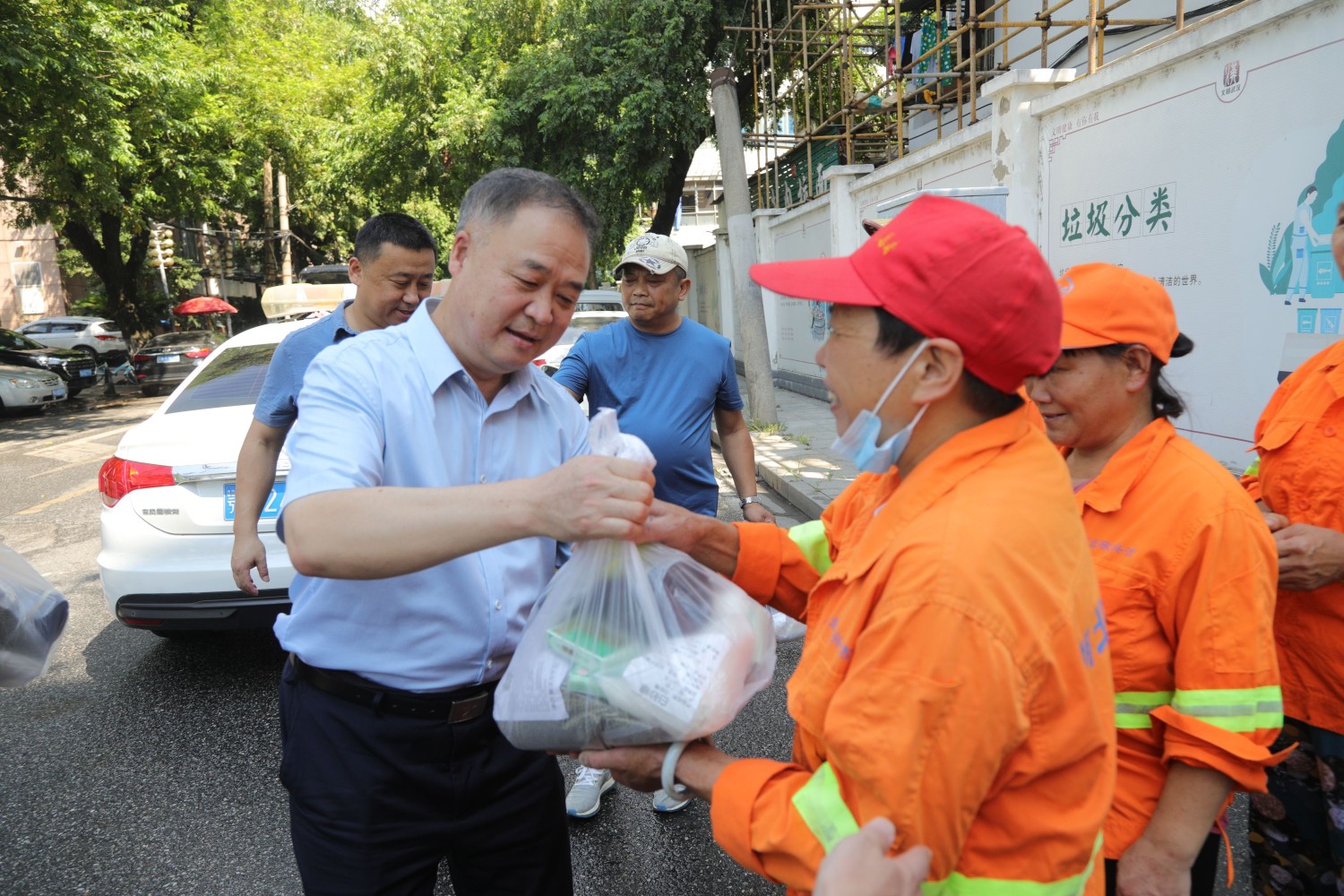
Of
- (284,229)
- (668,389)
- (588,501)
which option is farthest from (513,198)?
(284,229)

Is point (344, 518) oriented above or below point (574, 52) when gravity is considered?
below

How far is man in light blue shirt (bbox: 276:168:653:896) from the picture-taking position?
155cm

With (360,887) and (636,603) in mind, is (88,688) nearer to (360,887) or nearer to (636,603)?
(360,887)

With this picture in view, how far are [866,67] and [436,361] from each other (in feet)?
60.7

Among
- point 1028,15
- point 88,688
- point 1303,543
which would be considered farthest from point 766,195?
point 1303,543

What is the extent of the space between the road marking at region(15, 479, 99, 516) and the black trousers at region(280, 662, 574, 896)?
7690 millimetres

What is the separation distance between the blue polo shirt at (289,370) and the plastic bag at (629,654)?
1.70m

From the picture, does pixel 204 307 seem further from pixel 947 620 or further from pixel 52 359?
pixel 947 620

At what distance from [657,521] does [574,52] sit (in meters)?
15.7

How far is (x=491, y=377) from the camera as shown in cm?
170

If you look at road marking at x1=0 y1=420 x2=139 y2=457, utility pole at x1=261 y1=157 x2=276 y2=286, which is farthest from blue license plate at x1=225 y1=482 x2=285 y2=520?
utility pole at x1=261 y1=157 x2=276 y2=286

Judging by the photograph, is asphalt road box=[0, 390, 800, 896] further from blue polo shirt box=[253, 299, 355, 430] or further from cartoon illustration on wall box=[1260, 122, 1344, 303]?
cartoon illustration on wall box=[1260, 122, 1344, 303]

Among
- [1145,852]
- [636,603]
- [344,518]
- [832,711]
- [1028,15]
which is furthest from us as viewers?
[1028,15]

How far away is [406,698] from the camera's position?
1.62 m
